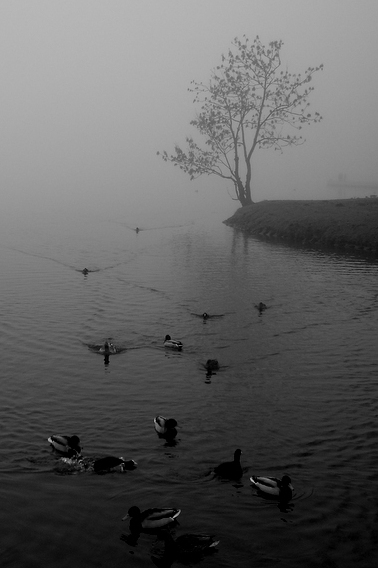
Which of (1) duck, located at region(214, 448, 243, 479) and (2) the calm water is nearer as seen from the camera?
(2) the calm water

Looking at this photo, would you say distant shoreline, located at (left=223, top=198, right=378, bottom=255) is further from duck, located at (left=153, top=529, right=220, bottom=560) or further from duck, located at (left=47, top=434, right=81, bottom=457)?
duck, located at (left=153, top=529, right=220, bottom=560)

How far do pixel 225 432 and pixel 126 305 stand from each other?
684 inches

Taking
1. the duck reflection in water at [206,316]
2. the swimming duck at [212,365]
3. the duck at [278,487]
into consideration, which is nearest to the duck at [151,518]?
the duck at [278,487]

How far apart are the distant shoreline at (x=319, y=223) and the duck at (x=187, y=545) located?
42.5m

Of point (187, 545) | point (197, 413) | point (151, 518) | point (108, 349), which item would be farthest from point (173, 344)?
point (187, 545)

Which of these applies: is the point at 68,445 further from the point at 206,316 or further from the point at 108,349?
the point at 206,316

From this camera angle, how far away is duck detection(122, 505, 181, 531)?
1384cm

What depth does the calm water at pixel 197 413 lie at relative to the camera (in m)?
13.9

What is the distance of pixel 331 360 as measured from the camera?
25.4m

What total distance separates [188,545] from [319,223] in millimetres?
52628

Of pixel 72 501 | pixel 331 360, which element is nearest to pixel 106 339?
pixel 331 360

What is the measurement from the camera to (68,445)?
55.2ft

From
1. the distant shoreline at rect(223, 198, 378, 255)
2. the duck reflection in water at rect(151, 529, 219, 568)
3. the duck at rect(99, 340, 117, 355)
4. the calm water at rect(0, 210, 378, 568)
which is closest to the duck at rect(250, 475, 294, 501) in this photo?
the calm water at rect(0, 210, 378, 568)

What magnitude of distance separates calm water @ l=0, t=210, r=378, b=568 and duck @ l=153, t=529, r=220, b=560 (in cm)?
24
